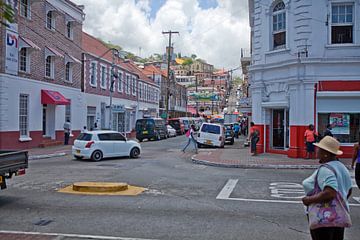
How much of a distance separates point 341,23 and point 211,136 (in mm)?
12413

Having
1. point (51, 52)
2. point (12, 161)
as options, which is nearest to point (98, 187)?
point (12, 161)

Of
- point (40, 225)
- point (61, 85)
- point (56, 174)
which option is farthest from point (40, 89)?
point (40, 225)

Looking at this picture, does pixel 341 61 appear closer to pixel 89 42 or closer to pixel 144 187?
pixel 144 187

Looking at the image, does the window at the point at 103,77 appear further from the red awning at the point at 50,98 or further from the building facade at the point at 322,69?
the building facade at the point at 322,69

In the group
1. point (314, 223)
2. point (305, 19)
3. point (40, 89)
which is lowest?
point (314, 223)

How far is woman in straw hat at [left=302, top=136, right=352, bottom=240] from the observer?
4.20m

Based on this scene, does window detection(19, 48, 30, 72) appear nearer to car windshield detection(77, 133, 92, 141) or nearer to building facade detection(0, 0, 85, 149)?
building facade detection(0, 0, 85, 149)

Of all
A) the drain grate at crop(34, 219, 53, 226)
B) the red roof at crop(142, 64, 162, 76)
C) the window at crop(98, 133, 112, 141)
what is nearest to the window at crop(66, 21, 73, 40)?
the window at crop(98, 133, 112, 141)

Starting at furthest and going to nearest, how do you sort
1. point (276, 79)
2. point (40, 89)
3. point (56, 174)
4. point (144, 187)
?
point (40, 89)
point (276, 79)
point (56, 174)
point (144, 187)

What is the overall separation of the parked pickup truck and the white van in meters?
20.2

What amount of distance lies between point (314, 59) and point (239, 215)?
43.1 ft

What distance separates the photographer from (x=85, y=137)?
20297mm

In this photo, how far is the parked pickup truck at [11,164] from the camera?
30.0ft

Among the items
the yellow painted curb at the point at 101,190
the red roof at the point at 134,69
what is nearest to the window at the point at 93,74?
the red roof at the point at 134,69
